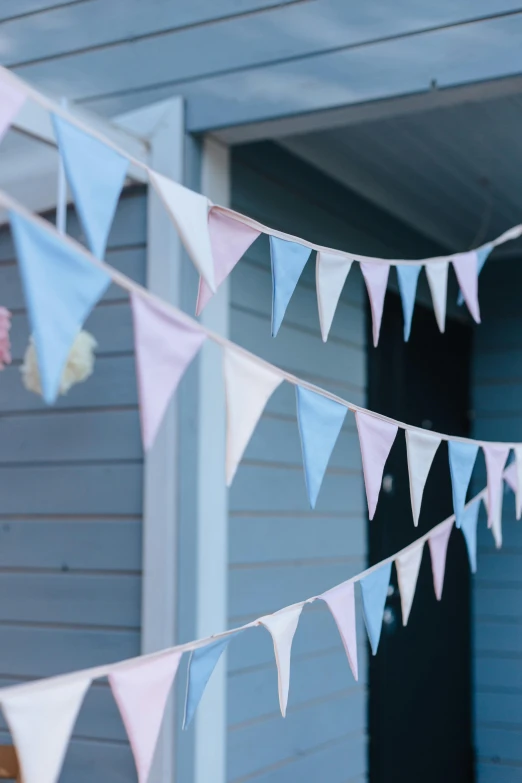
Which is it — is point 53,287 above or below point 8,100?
below

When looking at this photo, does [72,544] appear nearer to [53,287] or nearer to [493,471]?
[493,471]

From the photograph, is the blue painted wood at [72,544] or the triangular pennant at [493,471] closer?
the triangular pennant at [493,471]

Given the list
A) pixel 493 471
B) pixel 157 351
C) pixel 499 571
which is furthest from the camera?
pixel 499 571

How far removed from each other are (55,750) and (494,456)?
3.91ft

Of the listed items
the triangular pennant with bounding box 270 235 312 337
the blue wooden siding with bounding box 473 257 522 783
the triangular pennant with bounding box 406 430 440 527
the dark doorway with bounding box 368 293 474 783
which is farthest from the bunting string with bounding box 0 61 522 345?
the blue wooden siding with bounding box 473 257 522 783

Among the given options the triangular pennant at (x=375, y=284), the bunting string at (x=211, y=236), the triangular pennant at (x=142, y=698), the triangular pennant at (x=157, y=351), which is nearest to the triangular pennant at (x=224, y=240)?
the bunting string at (x=211, y=236)

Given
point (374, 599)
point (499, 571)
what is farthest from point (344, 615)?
point (499, 571)

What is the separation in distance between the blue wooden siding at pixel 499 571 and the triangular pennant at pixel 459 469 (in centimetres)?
217

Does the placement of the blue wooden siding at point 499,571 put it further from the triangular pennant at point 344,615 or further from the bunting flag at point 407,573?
the triangular pennant at point 344,615

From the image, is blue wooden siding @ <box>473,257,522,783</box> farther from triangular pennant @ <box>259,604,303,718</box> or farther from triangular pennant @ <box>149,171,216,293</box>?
triangular pennant @ <box>149,171,216,293</box>

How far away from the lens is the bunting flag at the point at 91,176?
96 centimetres

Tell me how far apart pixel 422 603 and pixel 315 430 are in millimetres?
2314

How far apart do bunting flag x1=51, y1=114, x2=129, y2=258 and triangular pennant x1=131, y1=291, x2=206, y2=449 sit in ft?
0.27

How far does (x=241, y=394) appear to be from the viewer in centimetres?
114
